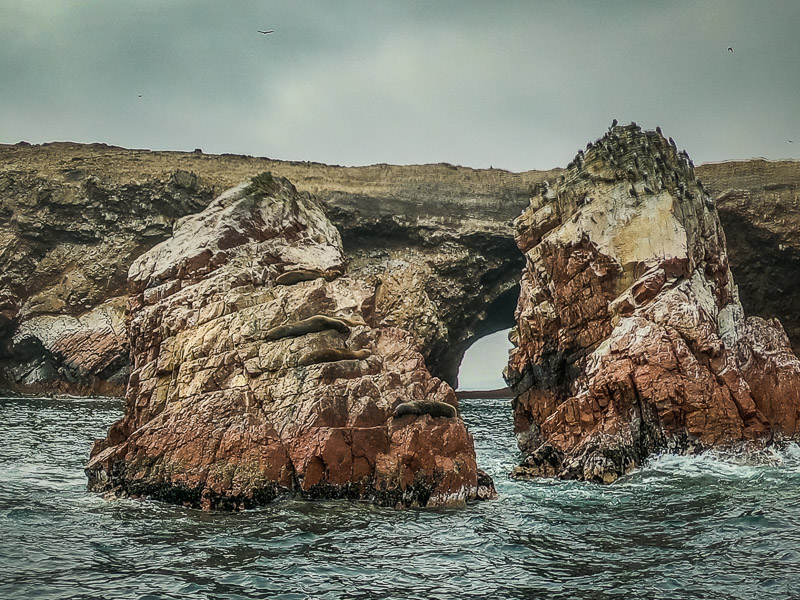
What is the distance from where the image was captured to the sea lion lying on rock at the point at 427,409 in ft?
57.3

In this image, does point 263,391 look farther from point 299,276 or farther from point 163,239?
point 163,239

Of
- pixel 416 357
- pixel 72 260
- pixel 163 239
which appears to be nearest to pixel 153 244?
pixel 163 239

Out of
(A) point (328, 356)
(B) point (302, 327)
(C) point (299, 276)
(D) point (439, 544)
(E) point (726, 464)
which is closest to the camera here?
(D) point (439, 544)

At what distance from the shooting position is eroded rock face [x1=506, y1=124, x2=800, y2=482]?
2042 centimetres

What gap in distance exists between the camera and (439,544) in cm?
1332

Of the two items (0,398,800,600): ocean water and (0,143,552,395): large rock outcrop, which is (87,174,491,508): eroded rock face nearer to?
(0,398,800,600): ocean water

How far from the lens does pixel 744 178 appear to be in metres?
51.6

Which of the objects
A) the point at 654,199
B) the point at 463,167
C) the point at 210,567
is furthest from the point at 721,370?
the point at 463,167

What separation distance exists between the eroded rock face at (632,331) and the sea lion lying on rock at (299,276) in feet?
23.5

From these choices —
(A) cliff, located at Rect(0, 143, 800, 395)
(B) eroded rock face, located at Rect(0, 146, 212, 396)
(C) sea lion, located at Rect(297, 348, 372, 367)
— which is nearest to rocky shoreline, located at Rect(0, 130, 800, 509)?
(C) sea lion, located at Rect(297, 348, 372, 367)

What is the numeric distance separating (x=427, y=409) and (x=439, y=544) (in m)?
4.61

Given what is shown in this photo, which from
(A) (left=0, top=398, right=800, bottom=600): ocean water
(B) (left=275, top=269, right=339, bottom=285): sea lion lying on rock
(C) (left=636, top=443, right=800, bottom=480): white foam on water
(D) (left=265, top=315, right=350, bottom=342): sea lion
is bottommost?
(A) (left=0, top=398, right=800, bottom=600): ocean water

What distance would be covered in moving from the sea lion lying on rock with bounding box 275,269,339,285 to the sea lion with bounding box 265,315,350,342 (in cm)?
328

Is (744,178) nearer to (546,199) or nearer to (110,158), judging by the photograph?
(546,199)
